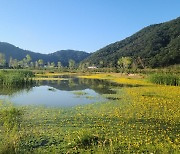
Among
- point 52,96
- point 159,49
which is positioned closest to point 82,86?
point 52,96

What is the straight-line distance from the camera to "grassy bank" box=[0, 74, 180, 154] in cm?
1018

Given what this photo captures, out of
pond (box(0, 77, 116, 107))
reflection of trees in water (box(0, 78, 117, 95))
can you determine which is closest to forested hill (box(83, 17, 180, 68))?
reflection of trees in water (box(0, 78, 117, 95))

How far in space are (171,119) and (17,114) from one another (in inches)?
375

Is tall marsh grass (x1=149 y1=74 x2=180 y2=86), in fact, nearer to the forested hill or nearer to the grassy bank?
the grassy bank

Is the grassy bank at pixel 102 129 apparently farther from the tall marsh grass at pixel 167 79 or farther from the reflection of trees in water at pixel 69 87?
the tall marsh grass at pixel 167 79

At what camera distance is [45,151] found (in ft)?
31.7

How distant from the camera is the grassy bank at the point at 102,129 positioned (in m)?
10.2

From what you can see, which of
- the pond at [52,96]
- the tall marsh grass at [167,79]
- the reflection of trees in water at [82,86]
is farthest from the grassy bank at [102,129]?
the tall marsh grass at [167,79]

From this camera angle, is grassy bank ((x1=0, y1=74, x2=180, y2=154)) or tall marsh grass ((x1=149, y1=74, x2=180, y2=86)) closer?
grassy bank ((x1=0, y1=74, x2=180, y2=154))

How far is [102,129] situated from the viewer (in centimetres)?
1316

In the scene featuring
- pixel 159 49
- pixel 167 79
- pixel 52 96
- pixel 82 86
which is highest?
pixel 159 49

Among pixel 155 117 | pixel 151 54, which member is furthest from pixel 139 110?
pixel 151 54

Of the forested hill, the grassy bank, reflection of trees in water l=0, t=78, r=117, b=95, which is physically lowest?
the grassy bank

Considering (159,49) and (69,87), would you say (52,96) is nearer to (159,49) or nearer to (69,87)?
(69,87)
